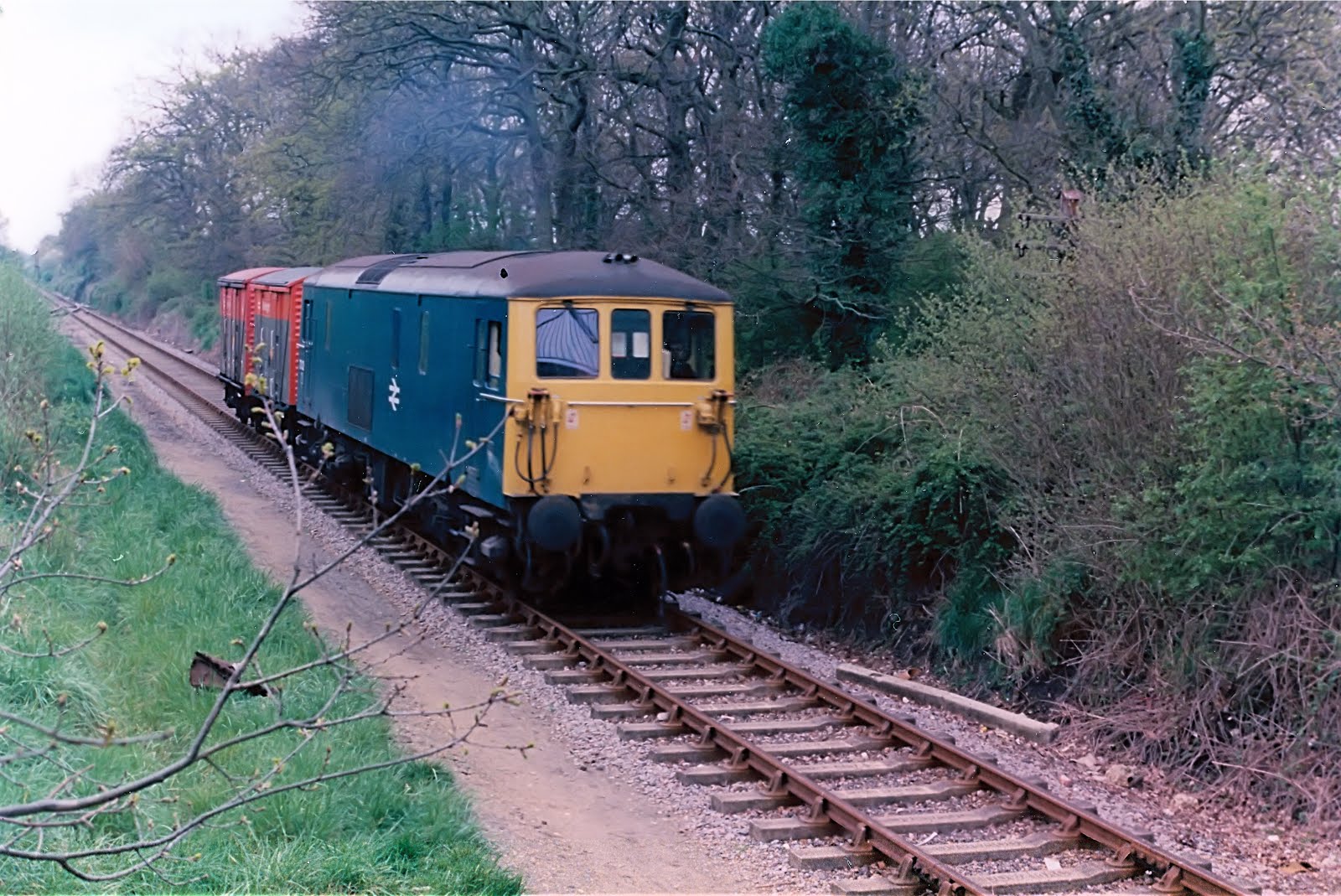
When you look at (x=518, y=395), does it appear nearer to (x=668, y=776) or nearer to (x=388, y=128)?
(x=668, y=776)

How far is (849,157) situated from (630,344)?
25.1 feet

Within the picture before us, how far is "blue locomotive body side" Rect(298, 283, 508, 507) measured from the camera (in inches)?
452

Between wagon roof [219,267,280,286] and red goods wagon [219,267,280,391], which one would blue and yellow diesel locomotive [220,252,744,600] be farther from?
wagon roof [219,267,280,286]

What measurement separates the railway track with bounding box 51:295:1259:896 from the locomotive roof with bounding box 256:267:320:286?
9.44 meters

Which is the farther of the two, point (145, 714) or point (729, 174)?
point (729, 174)

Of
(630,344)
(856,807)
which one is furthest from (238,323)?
(856,807)

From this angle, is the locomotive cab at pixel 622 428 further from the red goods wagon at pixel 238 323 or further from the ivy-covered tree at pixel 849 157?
the red goods wagon at pixel 238 323

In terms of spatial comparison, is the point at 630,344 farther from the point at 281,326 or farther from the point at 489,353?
the point at 281,326

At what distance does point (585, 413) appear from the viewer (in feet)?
36.8

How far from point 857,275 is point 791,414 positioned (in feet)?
12.4

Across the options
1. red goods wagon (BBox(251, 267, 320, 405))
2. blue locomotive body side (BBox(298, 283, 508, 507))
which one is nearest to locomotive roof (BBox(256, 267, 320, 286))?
red goods wagon (BBox(251, 267, 320, 405))

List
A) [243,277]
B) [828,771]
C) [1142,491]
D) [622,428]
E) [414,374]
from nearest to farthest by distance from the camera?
[828,771], [1142,491], [622,428], [414,374], [243,277]

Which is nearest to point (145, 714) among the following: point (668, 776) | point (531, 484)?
point (668, 776)

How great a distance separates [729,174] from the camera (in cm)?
2164
